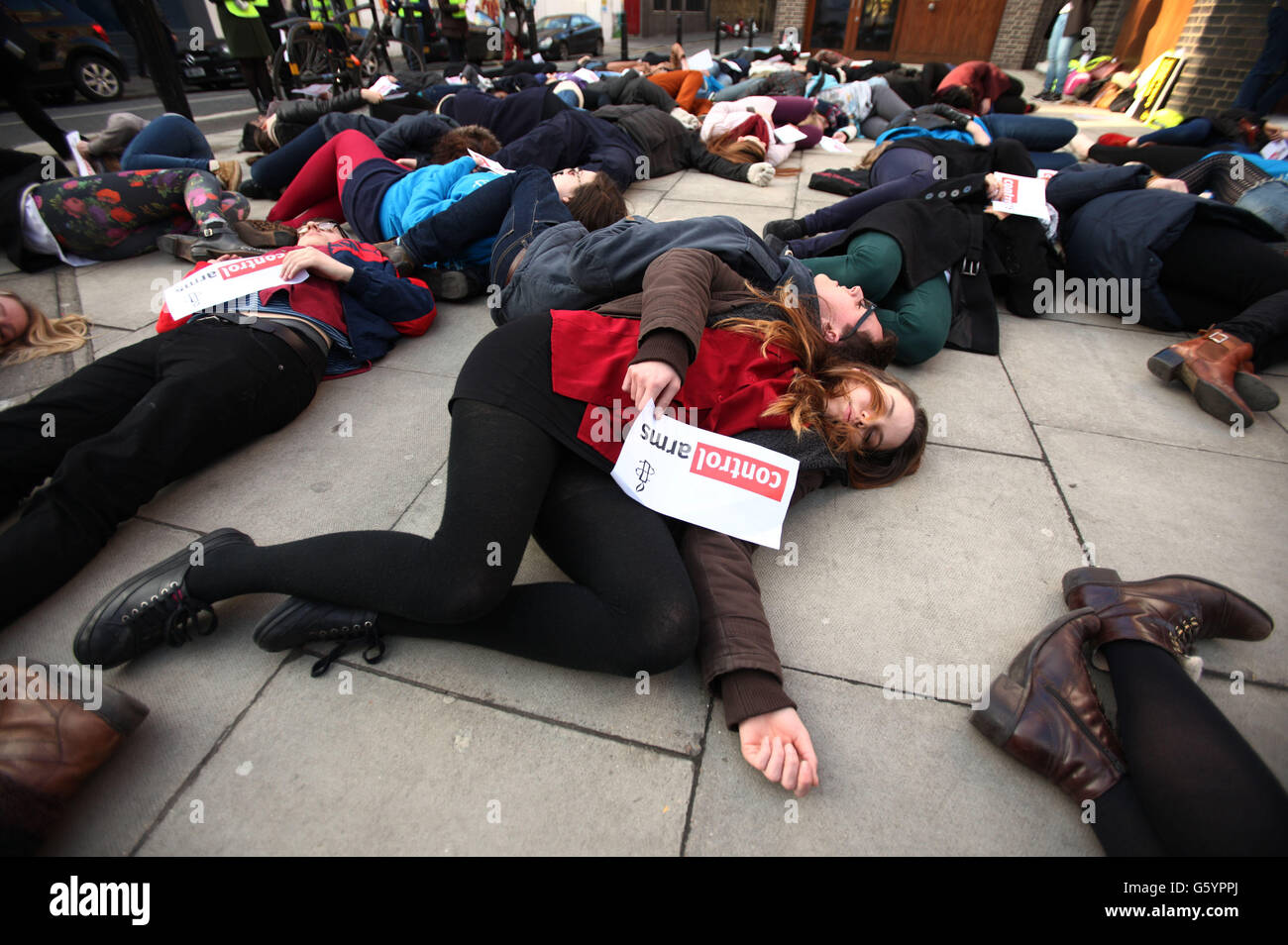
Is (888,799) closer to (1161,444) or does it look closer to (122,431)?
(1161,444)

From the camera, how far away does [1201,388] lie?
7.99 ft

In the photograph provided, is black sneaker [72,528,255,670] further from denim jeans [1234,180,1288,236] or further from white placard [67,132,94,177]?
denim jeans [1234,180,1288,236]

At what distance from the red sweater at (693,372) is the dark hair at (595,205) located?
1.22m

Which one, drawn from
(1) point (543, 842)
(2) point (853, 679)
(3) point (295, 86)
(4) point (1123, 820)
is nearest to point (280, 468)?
(1) point (543, 842)

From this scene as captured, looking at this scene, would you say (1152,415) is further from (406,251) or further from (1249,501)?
(406,251)

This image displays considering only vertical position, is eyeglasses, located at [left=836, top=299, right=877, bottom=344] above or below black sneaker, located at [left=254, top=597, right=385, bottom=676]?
above

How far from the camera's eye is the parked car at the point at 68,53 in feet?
28.2

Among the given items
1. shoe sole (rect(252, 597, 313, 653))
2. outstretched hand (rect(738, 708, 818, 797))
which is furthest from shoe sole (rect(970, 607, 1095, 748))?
shoe sole (rect(252, 597, 313, 653))

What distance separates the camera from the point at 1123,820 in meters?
1.16

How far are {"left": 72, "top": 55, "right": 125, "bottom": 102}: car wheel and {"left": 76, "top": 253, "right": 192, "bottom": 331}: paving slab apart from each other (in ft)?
31.2

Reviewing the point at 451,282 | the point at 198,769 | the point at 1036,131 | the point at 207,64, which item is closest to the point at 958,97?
the point at 1036,131

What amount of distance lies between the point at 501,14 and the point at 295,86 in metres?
5.90

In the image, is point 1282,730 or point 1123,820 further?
point 1282,730

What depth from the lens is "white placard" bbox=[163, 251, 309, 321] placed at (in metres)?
2.10
